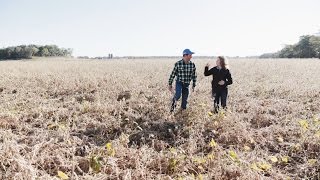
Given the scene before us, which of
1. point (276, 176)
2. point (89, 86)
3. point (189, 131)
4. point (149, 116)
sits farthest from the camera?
point (89, 86)

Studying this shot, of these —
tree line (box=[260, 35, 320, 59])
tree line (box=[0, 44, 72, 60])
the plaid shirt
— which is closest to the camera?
the plaid shirt

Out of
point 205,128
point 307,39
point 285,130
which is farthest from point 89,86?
point 307,39

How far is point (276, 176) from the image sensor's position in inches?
214

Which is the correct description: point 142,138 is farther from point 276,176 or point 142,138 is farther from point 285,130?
point 285,130

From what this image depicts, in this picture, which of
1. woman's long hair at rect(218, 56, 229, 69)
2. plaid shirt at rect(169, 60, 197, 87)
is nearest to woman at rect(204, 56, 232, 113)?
woman's long hair at rect(218, 56, 229, 69)

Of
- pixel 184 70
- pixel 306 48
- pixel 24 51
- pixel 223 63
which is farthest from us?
pixel 24 51

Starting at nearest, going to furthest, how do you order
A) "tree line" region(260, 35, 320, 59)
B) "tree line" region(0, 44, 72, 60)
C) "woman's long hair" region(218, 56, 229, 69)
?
"woman's long hair" region(218, 56, 229, 69)
"tree line" region(260, 35, 320, 59)
"tree line" region(0, 44, 72, 60)

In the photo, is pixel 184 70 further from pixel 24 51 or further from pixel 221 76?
pixel 24 51

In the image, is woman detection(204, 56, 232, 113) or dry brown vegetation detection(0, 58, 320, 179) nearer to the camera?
dry brown vegetation detection(0, 58, 320, 179)

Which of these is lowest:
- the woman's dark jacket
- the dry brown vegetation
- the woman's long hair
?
the dry brown vegetation

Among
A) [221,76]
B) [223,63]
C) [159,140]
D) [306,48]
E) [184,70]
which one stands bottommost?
[159,140]

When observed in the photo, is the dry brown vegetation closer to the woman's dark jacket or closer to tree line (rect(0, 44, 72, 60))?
the woman's dark jacket

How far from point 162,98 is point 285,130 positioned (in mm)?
4799

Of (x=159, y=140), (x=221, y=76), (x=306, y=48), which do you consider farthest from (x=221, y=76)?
(x=306, y=48)
